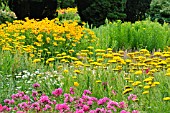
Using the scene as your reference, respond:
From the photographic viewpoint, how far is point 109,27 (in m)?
12.4

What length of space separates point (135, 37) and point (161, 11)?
5.35m

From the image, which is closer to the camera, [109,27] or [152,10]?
[109,27]

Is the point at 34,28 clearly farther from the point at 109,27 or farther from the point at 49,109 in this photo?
the point at 49,109

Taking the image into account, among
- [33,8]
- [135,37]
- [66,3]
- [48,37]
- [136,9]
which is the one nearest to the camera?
[48,37]

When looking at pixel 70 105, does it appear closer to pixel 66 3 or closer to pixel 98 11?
pixel 98 11

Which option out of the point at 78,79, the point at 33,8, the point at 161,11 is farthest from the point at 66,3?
the point at 78,79

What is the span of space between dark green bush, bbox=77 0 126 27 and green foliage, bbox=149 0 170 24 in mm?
1693

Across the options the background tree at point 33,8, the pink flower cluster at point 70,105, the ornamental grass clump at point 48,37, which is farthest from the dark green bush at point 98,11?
the pink flower cluster at point 70,105

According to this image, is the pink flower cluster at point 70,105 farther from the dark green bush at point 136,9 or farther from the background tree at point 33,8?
the dark green bush at point 136,9

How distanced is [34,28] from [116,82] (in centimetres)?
423

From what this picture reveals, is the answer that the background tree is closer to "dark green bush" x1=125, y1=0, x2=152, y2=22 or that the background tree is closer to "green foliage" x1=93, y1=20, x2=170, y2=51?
"dark green bush" x1=125, y1=0, x2=152, y2=22

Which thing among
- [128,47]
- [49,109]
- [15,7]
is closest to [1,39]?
[128,47]

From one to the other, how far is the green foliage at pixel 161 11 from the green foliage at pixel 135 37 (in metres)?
4.84

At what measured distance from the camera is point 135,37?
1182 cm
